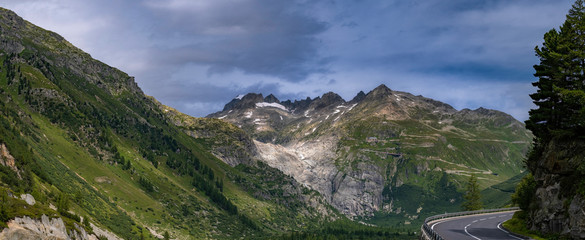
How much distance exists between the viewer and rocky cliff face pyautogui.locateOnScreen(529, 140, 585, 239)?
4400cm

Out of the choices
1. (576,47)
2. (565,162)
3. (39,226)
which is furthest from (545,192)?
(39,226)

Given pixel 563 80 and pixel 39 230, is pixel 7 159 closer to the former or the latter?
pixel 39 230

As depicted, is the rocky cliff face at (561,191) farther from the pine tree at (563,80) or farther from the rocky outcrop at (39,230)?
the rocky outcrop at (39,230)

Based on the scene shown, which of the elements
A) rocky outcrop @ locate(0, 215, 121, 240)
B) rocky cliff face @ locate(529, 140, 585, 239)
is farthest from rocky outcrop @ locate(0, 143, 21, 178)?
rocky cliff face @ locate(529, 140, 585, 239)

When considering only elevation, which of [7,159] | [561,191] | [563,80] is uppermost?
[563,80]

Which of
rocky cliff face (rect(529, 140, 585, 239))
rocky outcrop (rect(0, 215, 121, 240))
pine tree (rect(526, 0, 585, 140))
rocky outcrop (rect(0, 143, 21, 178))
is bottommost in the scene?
rocky outcrop (rect(0, 215, 121, 240))

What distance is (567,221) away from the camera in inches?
1788

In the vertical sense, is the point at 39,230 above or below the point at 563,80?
below

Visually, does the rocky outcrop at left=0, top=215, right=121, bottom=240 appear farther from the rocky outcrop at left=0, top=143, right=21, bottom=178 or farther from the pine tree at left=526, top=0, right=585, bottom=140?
the pine tree at left=526, top=0, right=585, bottom=140

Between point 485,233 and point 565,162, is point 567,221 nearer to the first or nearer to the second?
point 565,162

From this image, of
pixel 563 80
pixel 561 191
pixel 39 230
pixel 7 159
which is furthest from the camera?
pixel 7 159

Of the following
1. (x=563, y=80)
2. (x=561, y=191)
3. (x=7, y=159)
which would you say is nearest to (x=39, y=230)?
(x=7, y=159)

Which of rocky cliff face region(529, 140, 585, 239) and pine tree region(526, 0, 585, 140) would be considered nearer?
rocky cliff face region(529, 140, 585, 239)

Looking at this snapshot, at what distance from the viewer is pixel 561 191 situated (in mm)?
50031
